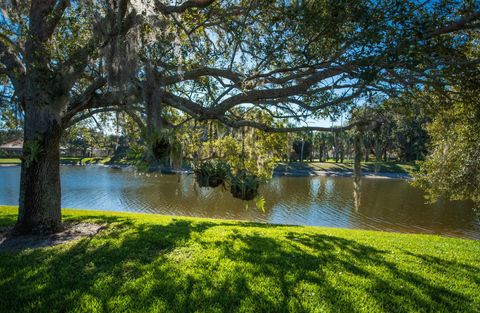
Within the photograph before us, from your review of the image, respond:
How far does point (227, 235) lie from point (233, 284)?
2.77 m

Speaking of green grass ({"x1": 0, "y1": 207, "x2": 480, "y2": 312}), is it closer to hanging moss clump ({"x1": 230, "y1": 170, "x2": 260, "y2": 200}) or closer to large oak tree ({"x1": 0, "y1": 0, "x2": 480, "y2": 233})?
hanging moss clump ({"x1": 230, "y1": 170, "x2": 260, "y2": 200})

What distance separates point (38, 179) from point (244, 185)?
13.7 ft

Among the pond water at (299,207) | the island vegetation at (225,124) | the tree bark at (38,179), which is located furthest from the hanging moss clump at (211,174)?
the pond water at (299,207)

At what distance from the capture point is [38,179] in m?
5.94

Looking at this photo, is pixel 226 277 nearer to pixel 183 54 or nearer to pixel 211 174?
pixel 211 174

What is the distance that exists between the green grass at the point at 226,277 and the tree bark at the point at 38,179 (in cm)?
121

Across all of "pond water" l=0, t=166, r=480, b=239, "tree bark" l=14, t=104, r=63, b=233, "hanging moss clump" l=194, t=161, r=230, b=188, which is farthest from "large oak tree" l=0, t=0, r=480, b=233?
"pond water" l=0, t=166, r=480, b=239

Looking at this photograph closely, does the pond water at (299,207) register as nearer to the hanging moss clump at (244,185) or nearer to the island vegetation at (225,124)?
the island vegetation at (225,124)

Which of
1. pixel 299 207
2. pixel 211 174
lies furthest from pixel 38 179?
pixel 299 207

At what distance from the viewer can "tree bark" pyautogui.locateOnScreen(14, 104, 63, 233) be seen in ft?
19.4

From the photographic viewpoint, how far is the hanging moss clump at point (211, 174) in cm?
533

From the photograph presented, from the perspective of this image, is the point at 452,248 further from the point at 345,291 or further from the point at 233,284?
the point at 233,284

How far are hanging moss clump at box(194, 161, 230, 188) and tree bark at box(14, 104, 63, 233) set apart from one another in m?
3.16

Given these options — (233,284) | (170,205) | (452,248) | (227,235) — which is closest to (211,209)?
(170,205)
